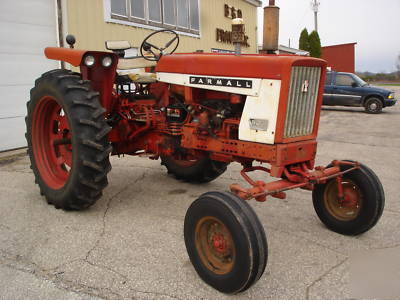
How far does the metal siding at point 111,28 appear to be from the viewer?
25.4 ft

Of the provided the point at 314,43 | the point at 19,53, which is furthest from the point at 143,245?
the point at 314,43

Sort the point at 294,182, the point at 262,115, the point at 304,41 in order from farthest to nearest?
the point at 304,41 < the point at 294,182 < the point at 262,115

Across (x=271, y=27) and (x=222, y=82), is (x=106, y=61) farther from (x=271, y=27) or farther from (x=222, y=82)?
(x=271, y=27)

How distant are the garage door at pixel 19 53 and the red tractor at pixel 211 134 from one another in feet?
9.74

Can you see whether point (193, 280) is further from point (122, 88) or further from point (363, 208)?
point (122, 88)

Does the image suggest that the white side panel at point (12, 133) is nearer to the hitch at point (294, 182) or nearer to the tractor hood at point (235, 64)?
the tractor hood at point (235, 64)

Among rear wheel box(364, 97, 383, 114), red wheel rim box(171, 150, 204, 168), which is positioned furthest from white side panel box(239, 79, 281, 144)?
rear wheel box(364, 97, 383, 114)

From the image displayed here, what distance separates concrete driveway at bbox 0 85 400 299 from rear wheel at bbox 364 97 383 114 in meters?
9.93

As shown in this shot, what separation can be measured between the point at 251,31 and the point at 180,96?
1333 cm

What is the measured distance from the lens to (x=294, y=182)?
318cm

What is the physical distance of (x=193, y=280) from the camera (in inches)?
106

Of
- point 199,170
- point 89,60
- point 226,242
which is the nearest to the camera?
point 226,242

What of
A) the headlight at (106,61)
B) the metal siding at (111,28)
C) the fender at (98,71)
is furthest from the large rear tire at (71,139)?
the metal siding at (111,28)

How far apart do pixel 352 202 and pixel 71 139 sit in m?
2.57
